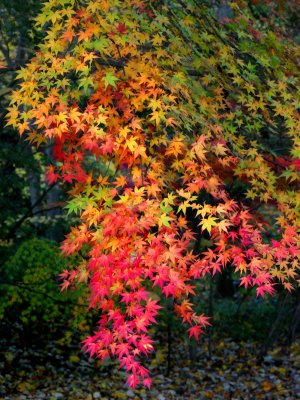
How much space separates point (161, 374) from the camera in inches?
331

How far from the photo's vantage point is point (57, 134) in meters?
4.07

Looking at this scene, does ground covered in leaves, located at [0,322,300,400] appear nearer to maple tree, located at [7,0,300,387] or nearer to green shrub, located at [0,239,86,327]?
green shrub, located at [0,239,86,327]

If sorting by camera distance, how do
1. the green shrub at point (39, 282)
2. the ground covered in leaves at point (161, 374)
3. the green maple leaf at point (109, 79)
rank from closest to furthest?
the green maple leaf at point (109, 79) < the ground covered in leaves at point (161, 374) < the green shrub at point (39, 282)

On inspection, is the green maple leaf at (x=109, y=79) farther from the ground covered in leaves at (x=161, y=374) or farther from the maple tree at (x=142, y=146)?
the ground covered in leaves at (x=161, y=374)

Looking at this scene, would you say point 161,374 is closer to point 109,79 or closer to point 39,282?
point 39,282

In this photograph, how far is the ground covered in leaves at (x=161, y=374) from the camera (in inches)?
297

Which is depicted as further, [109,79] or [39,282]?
[39,282]

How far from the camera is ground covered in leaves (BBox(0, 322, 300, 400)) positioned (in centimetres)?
755

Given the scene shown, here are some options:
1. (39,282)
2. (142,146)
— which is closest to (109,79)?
(142,146)

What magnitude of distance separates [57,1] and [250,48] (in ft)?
6.71

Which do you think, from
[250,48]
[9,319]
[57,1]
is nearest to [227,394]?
[9,319]

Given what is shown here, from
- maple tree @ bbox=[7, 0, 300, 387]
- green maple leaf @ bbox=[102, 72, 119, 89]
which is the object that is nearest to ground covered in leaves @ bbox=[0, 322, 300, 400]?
maple tree @ bbox=[7, 0, 300, 387]

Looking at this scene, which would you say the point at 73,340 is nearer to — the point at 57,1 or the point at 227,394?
the point at 227,394

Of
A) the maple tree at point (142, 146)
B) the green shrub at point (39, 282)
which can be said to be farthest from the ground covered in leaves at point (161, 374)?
the maple tree at point (142, 146)
